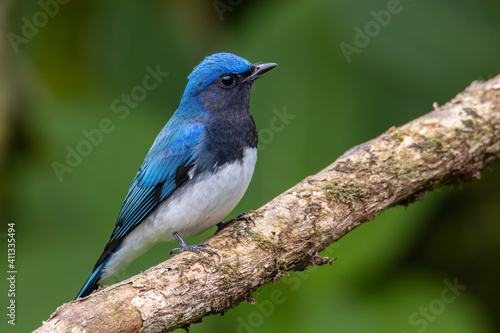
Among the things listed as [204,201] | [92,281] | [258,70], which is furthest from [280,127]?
[92,281]

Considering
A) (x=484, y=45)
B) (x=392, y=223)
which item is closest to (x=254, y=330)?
(x=392, y=223)

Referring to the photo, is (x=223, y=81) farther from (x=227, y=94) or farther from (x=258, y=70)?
(x=258, y=70)

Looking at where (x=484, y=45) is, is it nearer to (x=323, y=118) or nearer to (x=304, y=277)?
(x=323, y=118)

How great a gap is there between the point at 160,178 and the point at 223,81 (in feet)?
2.57

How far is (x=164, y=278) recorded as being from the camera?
3.00 m

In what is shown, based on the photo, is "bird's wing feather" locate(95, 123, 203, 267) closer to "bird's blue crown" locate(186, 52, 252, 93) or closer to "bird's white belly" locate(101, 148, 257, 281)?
"bird's white belly" locate(101, 148, 257, 281)

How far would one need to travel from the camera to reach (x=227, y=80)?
4.05 meters

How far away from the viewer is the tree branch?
280cm

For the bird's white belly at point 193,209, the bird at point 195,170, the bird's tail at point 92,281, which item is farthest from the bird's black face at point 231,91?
the bird's tail at point 92,281

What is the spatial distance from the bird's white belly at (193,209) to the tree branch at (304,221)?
0.55 ft

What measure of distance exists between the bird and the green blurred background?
1.49ft

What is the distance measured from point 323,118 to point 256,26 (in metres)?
1.08

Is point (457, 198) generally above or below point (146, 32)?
below

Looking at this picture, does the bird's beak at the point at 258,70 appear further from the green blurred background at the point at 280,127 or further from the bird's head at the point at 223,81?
the green blurred background at the point at 280,127
